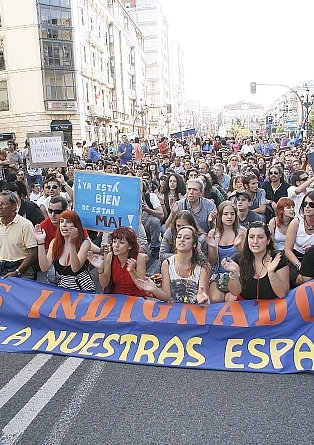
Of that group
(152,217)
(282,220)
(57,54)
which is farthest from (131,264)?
(57,54)

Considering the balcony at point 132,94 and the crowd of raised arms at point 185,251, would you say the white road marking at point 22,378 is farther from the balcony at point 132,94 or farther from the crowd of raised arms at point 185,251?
the balcony at point 132,94

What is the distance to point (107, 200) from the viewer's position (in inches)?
221

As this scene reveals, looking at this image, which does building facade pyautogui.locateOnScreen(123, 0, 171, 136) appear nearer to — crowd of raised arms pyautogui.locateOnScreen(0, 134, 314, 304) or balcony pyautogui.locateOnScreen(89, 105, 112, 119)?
balcony pyautogui.locateOnScreen(89, 105, 112, 119)

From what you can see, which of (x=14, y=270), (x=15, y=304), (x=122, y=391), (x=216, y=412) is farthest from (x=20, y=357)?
(x=216, y=412)

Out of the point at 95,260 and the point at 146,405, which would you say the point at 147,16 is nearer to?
the point at 95,260

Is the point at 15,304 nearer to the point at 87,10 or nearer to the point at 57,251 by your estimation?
the point at 57,251

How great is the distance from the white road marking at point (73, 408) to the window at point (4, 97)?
3926 centimetres

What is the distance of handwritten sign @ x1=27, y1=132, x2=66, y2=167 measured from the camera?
1009 cm

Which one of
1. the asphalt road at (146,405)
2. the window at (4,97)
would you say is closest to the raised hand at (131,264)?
the asphalt road at (146,405)

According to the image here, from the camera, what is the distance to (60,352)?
4.32m

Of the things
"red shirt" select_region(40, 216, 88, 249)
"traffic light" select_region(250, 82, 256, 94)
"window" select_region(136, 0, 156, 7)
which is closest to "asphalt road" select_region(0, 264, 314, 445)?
"red shirt" select_region(40, 216, 88, 249)

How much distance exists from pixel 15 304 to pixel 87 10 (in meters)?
46.3

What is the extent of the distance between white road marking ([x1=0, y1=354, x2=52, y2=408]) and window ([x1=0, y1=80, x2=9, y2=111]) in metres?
38.8

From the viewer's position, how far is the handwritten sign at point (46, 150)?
10086mm
